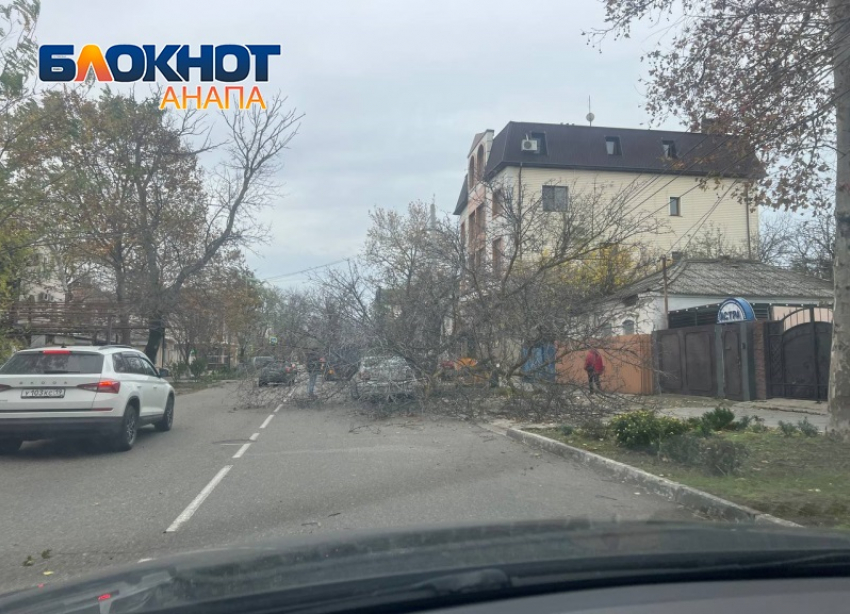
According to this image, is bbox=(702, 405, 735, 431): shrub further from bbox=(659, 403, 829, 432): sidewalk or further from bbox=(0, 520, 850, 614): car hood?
bbox=(0, 520, 850, 614): car hood

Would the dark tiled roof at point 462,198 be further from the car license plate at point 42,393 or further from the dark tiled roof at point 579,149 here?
the car license plate at point 42,393

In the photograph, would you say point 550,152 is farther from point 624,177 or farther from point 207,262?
point 207,262

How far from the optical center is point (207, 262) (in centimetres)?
3344

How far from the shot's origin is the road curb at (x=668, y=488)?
6.77 m

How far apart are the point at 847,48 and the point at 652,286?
18782mm

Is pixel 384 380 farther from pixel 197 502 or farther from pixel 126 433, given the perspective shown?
pixel 197 502

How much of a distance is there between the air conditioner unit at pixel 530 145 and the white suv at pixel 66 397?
103 ft

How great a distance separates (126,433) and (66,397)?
1125mm

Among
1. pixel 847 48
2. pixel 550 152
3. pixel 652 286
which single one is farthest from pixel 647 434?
pixel 550 152

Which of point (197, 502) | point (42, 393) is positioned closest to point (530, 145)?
point (42, 393)

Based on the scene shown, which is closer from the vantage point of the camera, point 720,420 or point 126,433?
point 126,433

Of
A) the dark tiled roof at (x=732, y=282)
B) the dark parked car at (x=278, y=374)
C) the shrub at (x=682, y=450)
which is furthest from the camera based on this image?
the dark tiled roof at (x=732, y=282)

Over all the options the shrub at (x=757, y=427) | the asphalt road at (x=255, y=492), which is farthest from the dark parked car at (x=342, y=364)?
the shrub at (x=757, y=427)

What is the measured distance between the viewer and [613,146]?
41.9 m
